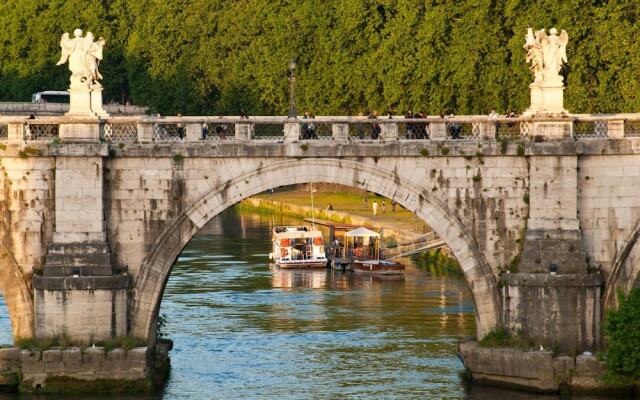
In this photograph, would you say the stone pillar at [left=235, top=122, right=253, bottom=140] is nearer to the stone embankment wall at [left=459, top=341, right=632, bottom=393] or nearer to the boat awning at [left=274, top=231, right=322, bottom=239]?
the stone embankment wall at [left=459, top=341, right=632, bottom=393]

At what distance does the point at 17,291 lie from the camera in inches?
1986

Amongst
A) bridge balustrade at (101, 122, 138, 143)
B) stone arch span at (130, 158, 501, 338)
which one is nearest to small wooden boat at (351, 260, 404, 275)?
stone arch span at (130, 158, 501, 338)

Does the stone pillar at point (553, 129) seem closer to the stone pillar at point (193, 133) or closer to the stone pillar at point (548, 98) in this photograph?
the stone pillar at point (548, 98)

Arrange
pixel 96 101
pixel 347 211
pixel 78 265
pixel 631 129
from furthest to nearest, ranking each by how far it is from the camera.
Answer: pixel 347 211
pixel 631 129
pixel 96 101
pixel 78 265

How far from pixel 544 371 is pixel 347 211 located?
5330 centimetres

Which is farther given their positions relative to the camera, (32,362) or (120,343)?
(120,343)

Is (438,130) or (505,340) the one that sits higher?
(438,130)

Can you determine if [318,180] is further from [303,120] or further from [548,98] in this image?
[548,98]

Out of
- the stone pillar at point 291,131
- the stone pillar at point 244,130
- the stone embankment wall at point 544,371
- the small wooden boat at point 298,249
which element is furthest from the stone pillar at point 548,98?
the small wooden boat at point 298,249

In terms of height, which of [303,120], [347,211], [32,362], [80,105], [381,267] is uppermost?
[80,105]

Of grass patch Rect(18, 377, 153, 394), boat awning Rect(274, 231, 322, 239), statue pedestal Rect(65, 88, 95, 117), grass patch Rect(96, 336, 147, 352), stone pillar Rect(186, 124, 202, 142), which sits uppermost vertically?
statue pedestal Rect(65, 88, 95, 117)

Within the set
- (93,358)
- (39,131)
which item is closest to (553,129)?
(93,358)

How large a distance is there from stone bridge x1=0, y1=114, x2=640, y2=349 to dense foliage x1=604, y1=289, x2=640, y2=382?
4.75 ft

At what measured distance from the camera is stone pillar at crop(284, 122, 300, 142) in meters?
50.4
